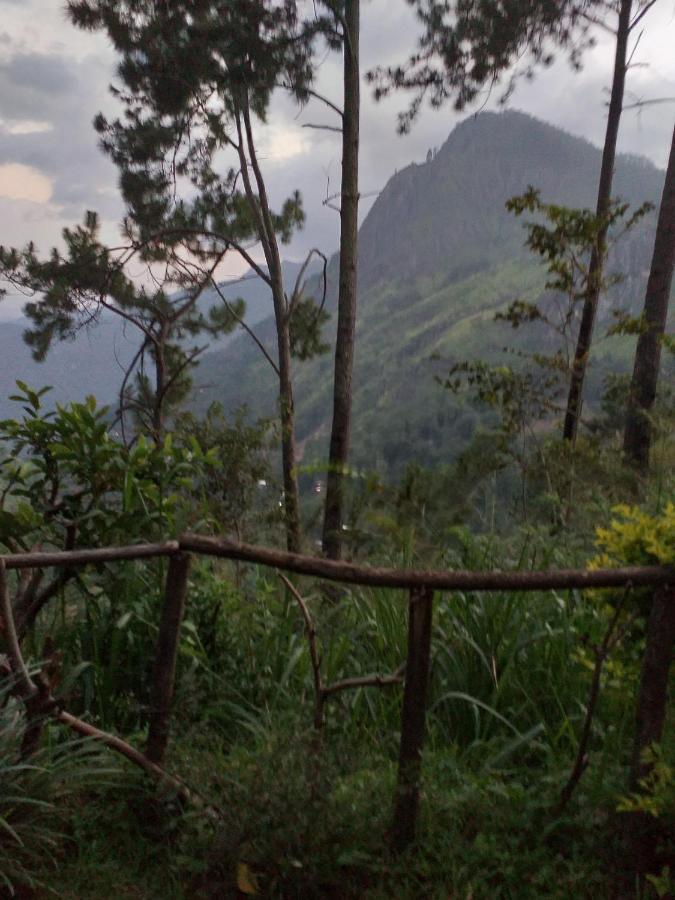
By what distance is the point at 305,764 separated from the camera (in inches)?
80.0

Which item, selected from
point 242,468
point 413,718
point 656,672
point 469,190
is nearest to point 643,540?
point 656,672

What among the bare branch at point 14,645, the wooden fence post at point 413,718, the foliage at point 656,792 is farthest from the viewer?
the bare branch at point 14,645

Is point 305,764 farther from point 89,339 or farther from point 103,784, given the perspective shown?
point 89,339

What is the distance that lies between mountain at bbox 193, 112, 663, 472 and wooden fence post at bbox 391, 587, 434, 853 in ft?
194

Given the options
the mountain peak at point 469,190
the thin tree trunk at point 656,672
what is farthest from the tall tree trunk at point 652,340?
the mountain peak at point 469,190

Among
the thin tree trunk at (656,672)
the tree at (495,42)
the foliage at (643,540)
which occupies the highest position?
the tree at (495,42)

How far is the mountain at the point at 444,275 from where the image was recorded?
278 ft

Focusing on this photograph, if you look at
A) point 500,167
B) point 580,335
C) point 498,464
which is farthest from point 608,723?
point 500,167

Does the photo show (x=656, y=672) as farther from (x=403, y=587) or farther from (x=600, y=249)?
(x=600, y=249)

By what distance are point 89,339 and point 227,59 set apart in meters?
3.84

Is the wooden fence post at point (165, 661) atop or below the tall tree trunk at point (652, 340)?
below

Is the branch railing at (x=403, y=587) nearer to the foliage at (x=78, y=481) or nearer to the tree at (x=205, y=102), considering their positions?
the foliage at (x=78, y=481)

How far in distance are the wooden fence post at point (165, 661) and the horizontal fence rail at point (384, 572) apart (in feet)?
0.42

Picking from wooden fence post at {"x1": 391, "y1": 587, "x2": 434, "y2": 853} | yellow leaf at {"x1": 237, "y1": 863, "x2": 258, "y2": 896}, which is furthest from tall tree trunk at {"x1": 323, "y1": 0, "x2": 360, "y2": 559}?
yellow leaf at {"x1": 237, "y1": 863, "x2": 258, "y2": 896}
